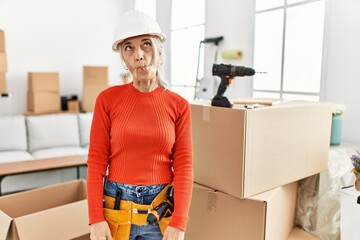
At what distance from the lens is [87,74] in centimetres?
464

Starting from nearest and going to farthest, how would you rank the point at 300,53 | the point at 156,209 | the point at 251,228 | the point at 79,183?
1. the point at 156,209
2. the point at 251,228
3. the point at 79,183
4. the point at 300,53

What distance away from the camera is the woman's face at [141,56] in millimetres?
1055

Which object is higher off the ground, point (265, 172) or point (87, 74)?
point (87, 74)

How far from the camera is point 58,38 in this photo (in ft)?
16.0

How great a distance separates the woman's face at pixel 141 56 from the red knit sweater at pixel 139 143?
0.07 metres

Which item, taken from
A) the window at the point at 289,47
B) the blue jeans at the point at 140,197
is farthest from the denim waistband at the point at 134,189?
the window at the point at 289,47

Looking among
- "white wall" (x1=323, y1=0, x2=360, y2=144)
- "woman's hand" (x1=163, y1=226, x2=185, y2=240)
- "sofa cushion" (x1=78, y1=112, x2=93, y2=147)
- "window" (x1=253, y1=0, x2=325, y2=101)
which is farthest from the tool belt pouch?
"sofa cushion" (x1=78, y1=112, x2=93, y2=147)

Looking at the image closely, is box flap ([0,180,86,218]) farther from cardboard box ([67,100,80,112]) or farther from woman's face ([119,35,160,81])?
cardboard box ([67,100,80,112])

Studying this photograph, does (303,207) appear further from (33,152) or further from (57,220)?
(33,152)

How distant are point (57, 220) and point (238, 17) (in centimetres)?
245

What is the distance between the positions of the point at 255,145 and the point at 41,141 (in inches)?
136

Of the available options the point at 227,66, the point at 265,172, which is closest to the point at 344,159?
the point at 265,172

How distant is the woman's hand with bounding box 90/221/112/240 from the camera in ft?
3.46

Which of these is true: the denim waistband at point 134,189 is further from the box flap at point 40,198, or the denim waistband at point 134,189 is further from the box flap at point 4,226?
the box flap at point 40,198
